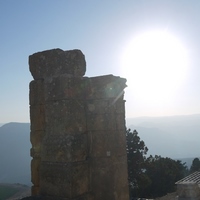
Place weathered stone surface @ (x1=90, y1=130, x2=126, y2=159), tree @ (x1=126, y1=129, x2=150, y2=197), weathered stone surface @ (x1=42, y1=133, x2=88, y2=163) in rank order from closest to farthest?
weathered stone surface @ (x1=42, y1=133, x2=88, y2=163), weathered stone surface @ (x1=90, y1=130, x2=126, y2=159), tree @ (x1=126, y1=129, x2=150, y2=197)

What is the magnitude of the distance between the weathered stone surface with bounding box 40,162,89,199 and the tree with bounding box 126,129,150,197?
23979 mm

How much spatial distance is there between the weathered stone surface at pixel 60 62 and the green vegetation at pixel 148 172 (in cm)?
2433

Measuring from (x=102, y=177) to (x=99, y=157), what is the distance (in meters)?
0.31

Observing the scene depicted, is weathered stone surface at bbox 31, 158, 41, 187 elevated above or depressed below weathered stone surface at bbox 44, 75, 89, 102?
below

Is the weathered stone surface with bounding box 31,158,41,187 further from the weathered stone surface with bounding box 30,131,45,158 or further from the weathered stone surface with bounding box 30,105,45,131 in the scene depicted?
the weathered stone surface with bounding box 30,105,45,131

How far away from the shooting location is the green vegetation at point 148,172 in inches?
1077

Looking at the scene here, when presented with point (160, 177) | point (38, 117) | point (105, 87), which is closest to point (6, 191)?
point (160, 177)

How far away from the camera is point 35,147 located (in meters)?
4.91

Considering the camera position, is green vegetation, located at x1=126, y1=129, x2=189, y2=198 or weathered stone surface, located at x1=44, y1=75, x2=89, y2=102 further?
green vegetation, located at x1=126, y1=129, x2=189, y2=198

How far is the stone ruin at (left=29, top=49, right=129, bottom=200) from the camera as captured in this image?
401 centimetres

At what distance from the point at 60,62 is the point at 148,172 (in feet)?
99.7

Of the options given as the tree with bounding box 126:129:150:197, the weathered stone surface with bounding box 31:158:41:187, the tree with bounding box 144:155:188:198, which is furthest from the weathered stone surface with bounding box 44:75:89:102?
the tree with bounding box 144:155:188:198

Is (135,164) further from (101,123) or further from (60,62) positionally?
(60,62)

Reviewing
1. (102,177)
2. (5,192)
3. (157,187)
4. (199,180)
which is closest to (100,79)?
(102,177)
